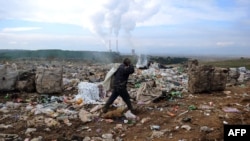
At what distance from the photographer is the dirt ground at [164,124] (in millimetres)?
6629

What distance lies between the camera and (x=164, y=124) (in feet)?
23.7

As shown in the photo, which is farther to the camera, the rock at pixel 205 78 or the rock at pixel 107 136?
the rock at pixel 205 78

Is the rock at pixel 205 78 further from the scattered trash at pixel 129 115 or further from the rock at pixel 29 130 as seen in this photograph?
the rock at pixel 29 130

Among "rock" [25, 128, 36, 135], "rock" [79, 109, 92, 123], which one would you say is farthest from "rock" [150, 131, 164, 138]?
"rock" [25, 128, 36, 135]

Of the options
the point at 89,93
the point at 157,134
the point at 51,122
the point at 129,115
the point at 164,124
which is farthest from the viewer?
the point at 89,93

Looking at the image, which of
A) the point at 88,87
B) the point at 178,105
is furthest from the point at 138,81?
the point at 178,105

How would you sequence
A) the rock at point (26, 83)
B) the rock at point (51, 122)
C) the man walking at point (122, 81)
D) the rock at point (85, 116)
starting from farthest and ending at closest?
the rock at point (26, 83) < the man walking at point (122, 81) < the rock at point (85, 116) < the rock at point (51, 122)

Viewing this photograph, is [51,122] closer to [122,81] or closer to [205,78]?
[122,81]

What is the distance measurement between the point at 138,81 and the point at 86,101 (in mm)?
4216

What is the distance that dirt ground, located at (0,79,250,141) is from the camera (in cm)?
663

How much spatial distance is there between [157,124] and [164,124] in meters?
0.15

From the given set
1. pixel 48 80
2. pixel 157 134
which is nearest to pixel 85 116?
pixel 157 134

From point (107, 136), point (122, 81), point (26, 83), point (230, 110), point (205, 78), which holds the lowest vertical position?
point (107, 136)

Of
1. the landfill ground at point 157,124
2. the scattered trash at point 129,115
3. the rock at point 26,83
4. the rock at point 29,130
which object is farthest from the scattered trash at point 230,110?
the rock at point 26,83
